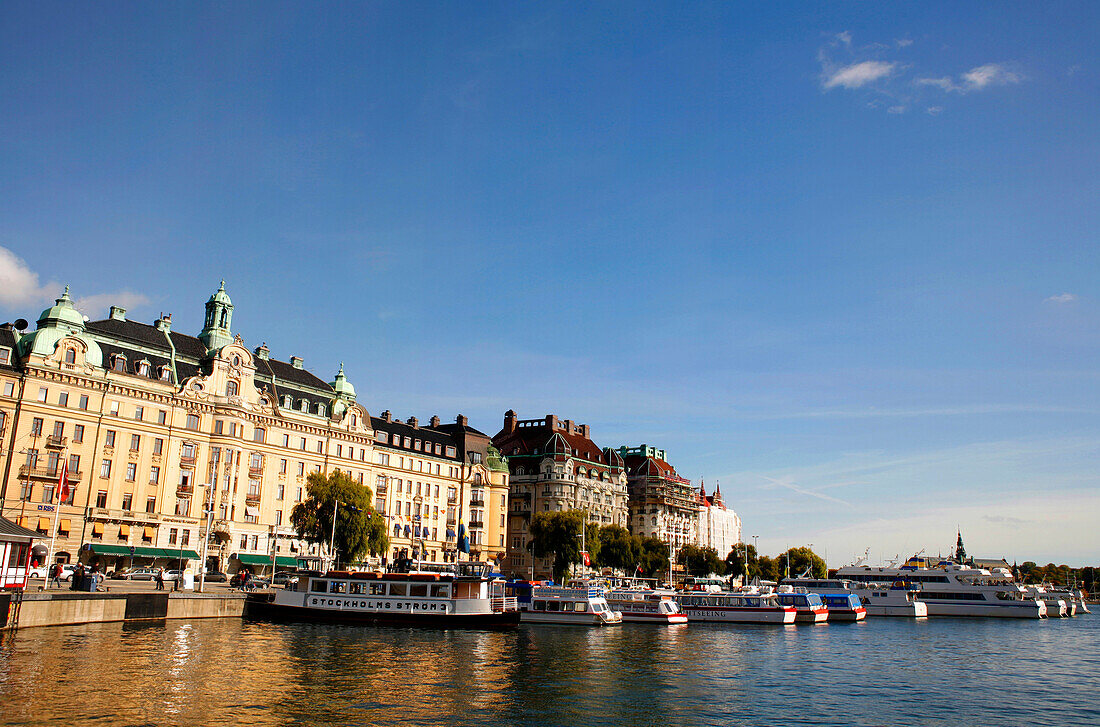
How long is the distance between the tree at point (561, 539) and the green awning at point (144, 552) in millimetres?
54441

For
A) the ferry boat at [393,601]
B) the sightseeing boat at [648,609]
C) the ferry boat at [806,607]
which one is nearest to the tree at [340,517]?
the ferry boat at [393,601]

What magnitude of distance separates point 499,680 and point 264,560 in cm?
7091

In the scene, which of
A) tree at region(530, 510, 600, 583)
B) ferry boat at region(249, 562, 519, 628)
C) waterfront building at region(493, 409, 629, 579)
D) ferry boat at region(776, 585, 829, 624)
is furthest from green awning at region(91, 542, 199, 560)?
ferry boat at region(776, 585, 829, 624)

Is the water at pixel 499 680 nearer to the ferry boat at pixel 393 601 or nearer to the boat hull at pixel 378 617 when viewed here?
the boat hull at pixel 378 617

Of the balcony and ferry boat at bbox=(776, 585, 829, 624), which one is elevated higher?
the balcony

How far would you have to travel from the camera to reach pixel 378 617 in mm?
76812

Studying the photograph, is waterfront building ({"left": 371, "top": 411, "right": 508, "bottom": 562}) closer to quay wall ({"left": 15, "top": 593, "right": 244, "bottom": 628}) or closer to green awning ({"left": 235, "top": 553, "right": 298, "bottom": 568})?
green awning ({"left": 235, "top": 553, "right": 298, "bottom": 568})

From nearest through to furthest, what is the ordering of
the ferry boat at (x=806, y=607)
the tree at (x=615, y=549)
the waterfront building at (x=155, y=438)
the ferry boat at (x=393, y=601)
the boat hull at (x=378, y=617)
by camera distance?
the boat hull at (x=378, y=617) → the ferry boat at (x=393, y=601) → the waterfront building at (x=155, y=438) → the ferry boat at (x=806, y=607) → the tree at (x=615, y=549)

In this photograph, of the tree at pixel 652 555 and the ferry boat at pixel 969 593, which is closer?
the ferry boat at pixel 969 593

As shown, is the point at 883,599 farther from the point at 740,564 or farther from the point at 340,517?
the point at 340,517

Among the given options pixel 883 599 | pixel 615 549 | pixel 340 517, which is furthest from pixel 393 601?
pixel 883 599

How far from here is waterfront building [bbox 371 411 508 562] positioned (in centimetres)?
13350

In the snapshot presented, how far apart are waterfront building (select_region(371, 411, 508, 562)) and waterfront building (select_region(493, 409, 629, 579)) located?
1254 cm

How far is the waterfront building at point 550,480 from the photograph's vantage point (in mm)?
167750
